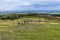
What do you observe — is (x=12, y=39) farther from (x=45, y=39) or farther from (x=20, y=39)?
(x=45, y=39)

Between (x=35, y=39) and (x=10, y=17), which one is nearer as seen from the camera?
(x=35, y=39)

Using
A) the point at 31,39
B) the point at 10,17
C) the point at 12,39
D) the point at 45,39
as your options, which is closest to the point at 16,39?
the point at 12,39

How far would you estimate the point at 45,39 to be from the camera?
27688mm

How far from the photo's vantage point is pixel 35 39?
27938 mm

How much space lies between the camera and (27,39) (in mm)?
28094

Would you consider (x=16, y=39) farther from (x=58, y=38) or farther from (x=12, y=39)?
(x=58, y=38)

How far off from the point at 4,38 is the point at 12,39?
173cm

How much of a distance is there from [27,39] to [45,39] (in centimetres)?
314

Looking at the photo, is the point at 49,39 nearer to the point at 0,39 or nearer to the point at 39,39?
the point at 39,39

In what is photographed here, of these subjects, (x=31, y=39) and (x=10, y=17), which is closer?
(x=31, y=39)

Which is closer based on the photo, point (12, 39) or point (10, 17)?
point (12, 39)

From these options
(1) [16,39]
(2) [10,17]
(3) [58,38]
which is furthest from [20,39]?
(2) [10,17]

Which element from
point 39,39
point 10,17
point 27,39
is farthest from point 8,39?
point 10,17

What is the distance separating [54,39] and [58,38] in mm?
1032
